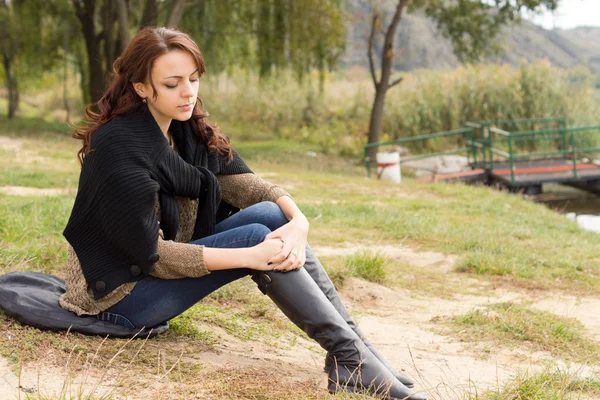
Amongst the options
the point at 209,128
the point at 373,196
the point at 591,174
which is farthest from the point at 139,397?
the point at 591,174

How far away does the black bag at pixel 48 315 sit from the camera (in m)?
2.94

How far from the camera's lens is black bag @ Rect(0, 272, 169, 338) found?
9.63 ft

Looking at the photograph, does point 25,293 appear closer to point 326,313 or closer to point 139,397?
point 139,397

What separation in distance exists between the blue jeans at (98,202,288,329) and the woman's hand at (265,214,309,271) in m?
0.07

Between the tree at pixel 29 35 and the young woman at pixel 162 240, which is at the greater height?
the tree at pixel 29 35

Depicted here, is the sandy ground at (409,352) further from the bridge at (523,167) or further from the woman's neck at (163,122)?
the bridge at (523,167)

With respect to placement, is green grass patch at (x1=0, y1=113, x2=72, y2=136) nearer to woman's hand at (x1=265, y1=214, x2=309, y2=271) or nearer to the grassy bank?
the grassy bank

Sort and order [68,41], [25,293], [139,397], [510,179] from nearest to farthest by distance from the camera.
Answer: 1. [139,397]
2. [25,293]
3. [510,179]
4. [68,41]

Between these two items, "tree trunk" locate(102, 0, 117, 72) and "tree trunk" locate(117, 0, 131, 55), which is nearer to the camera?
"tree trunk" locate(117, 0, 131, 55)

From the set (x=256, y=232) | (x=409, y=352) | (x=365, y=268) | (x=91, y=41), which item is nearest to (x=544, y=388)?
(x=409, y=352)

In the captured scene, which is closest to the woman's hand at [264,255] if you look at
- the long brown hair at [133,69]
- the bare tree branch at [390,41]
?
the long brown hair at [133,69]

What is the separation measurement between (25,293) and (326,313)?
1194 mm

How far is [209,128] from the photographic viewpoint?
314cm

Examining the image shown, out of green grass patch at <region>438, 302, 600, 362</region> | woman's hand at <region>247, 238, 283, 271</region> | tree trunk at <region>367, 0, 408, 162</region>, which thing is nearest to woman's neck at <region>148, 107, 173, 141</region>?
Result: woman's hand at <region>247, 238, 283, 271</region>
